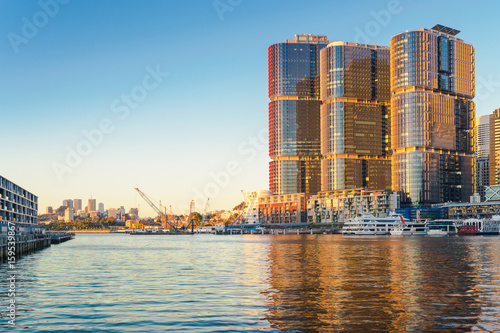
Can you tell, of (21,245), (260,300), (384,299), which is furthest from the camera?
(21,245)

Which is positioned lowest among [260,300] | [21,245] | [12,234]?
[21,245]

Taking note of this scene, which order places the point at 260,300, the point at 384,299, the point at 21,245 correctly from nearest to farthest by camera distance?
1. the point at 384,299
2. the point at 260,300
3. the point at 21,245

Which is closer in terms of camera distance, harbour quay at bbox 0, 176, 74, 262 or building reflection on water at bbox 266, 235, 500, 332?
building reflection on water at bbox 266, 235, 500, 332

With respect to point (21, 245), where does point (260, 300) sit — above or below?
above

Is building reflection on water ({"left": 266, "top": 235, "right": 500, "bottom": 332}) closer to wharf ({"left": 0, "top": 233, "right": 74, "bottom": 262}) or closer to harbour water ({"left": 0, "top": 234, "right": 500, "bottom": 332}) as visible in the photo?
harbour water ({"left": 0, "top": 234, "right": 500, "bottom": 332})

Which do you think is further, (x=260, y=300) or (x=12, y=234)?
(x=12, y=234)

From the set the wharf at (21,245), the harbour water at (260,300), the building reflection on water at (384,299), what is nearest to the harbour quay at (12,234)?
the wharf at (21,245)

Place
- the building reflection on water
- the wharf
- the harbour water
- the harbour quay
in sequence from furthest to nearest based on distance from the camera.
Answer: the harbour quay < the wharf < the harbour water < the building reflection on water

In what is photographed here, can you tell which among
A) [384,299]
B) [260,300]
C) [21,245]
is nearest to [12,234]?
[21,245]

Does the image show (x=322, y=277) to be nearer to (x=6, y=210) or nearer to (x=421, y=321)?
(x=421, y=321)

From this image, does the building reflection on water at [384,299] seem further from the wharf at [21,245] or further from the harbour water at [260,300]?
the wharf at [21,245]

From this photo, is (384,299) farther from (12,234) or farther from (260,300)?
(12,234)

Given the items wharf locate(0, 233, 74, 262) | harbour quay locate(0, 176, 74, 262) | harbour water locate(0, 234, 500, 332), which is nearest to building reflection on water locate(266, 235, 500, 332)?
harbour water locate(0, 234, 500, 332)

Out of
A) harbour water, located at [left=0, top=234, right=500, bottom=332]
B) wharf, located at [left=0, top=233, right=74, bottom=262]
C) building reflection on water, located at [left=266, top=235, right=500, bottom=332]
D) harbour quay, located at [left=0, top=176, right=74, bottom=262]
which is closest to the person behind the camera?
building reflection on water, located at [left=266, top=235, right=500, bottom=332]
